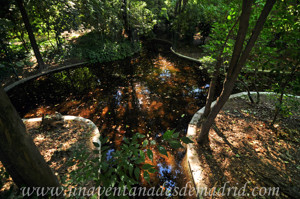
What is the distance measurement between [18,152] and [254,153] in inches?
187

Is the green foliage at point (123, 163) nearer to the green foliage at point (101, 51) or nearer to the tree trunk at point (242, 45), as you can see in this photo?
the tree trunk at point (242, 45)

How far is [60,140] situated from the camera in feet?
14.0

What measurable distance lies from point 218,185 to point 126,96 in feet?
18.0

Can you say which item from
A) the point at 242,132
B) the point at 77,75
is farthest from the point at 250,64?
the point at 77,75

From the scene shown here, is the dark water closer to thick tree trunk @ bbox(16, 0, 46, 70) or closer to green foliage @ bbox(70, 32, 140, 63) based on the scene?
thick tree trunk @ bbox(16, 0, 46, 70)

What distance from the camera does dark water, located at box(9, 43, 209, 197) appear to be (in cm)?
521

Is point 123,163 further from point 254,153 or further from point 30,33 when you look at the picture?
point 30,33

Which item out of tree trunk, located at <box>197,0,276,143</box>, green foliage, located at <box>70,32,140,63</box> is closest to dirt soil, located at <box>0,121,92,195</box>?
tree trunk, located at <box>197,0,276,143</box>

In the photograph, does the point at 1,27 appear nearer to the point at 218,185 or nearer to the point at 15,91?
the point at 15,91

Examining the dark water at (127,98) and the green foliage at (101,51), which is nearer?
the dark water at (127,98)

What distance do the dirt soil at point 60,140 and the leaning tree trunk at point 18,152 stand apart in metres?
1.56

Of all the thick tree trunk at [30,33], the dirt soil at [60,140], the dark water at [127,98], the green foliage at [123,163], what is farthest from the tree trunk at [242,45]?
the thick tree trunk at [30,33]

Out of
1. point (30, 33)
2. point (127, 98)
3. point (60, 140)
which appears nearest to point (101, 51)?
point (30, 33)

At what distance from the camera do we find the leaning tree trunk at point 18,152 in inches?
55.5
